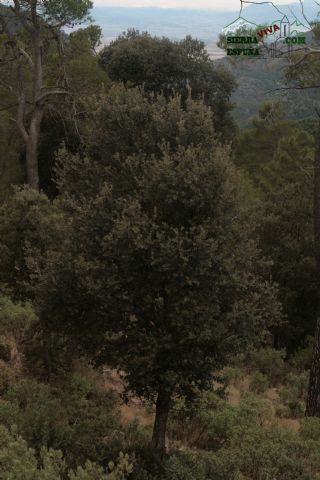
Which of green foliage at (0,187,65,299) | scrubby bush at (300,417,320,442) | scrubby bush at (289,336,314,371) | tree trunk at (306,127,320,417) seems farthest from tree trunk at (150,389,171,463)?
scrubby bush at (289,336,314,371)

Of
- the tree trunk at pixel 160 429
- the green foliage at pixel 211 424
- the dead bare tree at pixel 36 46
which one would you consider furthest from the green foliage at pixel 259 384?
the dead bare tree at pixel 36 46

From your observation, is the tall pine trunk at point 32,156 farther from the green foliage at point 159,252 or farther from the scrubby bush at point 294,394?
the green foliage at point 159,252

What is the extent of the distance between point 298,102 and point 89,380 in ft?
27.7

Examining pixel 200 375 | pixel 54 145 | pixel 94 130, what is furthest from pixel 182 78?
pixel 200 375

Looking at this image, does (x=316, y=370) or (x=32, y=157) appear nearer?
(x=316, y=370)

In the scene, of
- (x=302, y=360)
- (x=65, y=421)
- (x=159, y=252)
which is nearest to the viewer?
(x=159, y=252)

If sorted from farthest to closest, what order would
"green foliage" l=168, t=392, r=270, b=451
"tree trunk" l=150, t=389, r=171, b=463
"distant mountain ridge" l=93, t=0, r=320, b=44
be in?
"distant mountain ridge" l=93, t=0, r=320, b=44, "green foliage" l=168, t=392, r=270, b=451, "tree trunk" l=150, t=389, r=171, b=463

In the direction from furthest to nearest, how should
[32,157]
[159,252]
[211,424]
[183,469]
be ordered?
[32,157] < [211,424] < [183,469] < [159,252]

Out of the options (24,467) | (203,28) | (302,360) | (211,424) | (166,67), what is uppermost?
(203,28)

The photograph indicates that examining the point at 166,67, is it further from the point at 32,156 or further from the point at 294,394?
the point at 294,394

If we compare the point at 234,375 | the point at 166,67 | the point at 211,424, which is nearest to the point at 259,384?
the point at 234,375

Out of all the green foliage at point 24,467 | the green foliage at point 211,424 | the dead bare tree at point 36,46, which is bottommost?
the green foliage at point 211,424

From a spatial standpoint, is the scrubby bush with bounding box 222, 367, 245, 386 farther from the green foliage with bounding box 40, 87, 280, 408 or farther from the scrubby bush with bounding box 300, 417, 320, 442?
the green foliage with bounding box 40, 87, 280, 408

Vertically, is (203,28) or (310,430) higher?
(203,28)
